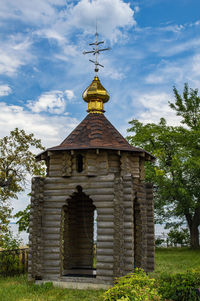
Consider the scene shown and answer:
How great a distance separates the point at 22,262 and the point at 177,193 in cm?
1449

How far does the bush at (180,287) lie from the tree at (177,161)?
15497 millimetres

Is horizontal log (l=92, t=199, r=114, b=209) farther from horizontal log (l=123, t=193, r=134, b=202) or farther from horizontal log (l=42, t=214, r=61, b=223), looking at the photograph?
horizontal log (l=42, t=214, r=61, b=223)

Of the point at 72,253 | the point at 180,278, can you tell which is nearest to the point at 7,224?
the point at 72,253

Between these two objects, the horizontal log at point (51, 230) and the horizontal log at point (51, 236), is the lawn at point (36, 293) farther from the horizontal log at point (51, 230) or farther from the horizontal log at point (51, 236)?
the horizontal log at point (51, 230)

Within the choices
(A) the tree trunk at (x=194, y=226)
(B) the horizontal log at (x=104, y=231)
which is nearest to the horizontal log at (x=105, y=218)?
(B) the horizontal log at (x=104, y=231)

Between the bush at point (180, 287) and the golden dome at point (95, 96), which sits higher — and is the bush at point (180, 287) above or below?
below

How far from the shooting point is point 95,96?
1557cm

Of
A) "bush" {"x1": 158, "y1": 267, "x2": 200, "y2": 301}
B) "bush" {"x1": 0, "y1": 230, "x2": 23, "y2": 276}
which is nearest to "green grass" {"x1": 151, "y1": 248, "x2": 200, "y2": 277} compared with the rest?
"bush" {"x1": 0, "y1": 230, "x2": 23, "y2": 276}

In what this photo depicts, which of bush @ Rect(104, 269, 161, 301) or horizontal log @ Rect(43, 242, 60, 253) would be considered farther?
horizontal log @ Rect(43, 242, 60, 253)

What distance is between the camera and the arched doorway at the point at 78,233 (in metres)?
16.7

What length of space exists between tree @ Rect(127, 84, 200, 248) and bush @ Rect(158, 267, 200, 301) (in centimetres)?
1550

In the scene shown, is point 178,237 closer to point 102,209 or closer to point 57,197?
point 102,209

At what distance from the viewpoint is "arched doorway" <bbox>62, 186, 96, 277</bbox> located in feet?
54.8

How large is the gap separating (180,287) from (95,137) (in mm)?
6959
